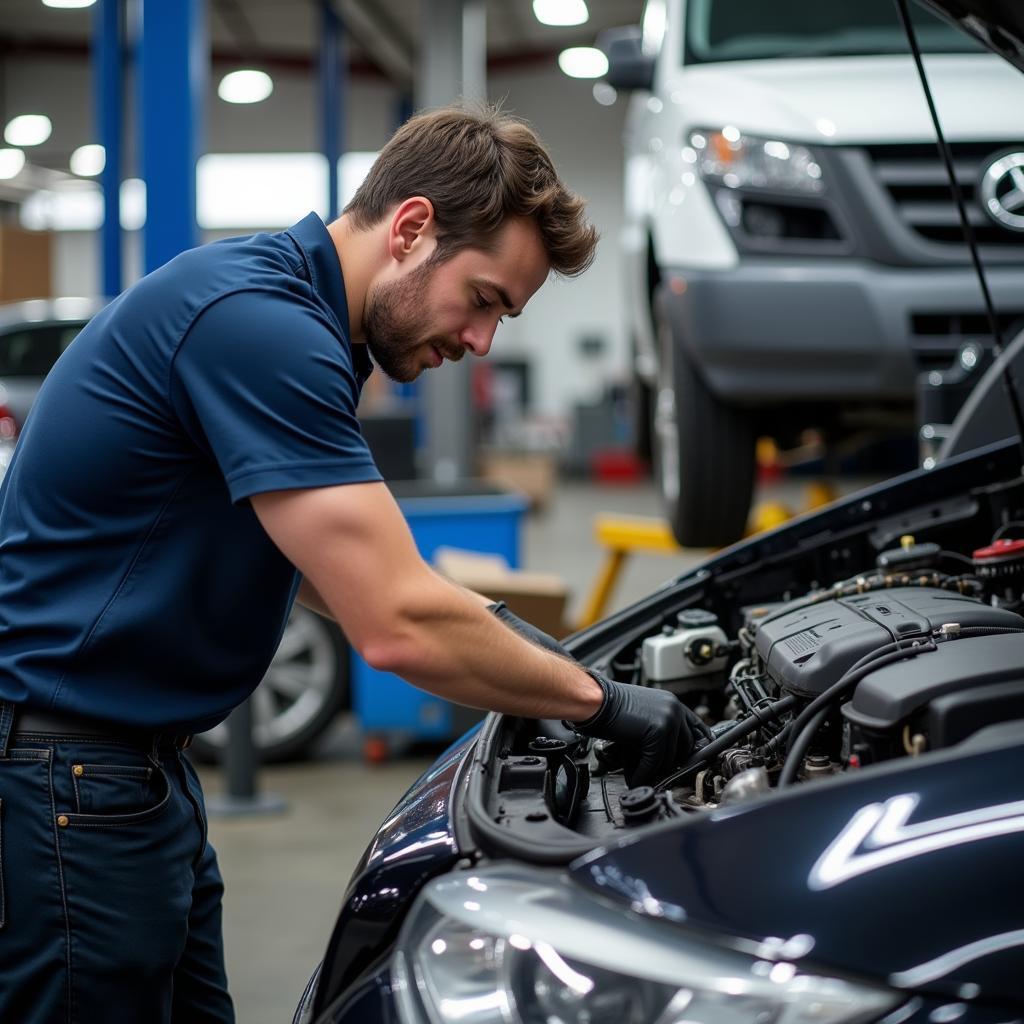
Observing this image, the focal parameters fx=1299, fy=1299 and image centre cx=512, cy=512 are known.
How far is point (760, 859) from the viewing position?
1.00 meters

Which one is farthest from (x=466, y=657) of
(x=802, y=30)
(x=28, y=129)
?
(x=28, y=129)

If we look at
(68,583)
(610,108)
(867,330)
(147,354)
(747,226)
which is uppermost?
(610,108)

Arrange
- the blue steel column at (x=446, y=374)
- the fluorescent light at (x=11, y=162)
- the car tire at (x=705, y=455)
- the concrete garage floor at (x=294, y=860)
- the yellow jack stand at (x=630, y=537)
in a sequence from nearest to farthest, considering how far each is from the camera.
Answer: the concrete garage floor at (x=294, y=860), the car tire at (x=705, y=455), the yellow jack stand at (x=630, y=537), the blue steel column at (x=446, y=374), the fluorescent light at (x=11, y=162)

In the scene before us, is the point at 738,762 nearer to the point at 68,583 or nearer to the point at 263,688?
the point at 68,583

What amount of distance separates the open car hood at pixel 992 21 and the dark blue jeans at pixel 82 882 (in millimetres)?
1249

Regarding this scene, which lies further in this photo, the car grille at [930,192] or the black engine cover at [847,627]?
the car grille at [930,192]

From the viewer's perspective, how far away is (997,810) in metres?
1.02

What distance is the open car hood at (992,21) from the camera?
1.44 metres

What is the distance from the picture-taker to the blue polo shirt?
129 centimetres

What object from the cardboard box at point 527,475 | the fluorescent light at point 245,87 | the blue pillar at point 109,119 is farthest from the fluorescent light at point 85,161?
the blue pillar at point 109,119

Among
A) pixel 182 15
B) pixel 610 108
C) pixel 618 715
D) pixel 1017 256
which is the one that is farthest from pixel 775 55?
pixel 610 108

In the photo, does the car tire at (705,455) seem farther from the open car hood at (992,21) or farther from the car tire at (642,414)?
the open car hood at (992,21)

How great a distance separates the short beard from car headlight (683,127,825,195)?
2.10 meters

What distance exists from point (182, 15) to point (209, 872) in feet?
9.44
